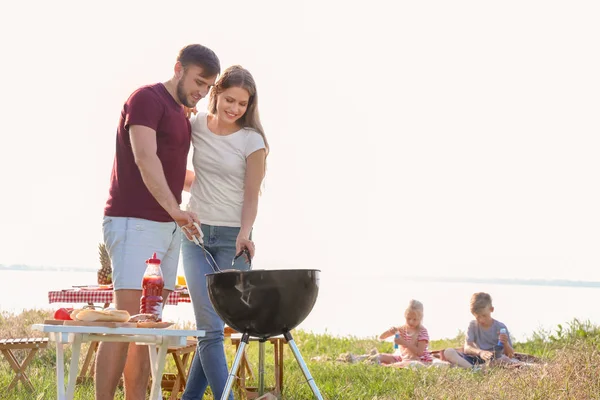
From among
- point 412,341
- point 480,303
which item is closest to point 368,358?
point 412,341

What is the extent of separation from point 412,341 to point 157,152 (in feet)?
14.4

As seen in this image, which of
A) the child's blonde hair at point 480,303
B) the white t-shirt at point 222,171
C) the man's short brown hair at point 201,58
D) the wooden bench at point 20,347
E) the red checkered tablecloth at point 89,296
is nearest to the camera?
the man's short brown hair at point 201,58

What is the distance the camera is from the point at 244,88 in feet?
12.4

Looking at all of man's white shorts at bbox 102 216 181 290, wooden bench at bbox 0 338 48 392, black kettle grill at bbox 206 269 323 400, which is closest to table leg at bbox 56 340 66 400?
man's white shorts at bbox 102 216 181 290

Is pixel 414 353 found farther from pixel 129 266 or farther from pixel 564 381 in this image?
pixel 129 266

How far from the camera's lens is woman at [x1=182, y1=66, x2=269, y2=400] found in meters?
3.79

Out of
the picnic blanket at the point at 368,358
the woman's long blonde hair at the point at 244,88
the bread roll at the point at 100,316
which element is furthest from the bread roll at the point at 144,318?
the picnic blanket at the point at 368,358

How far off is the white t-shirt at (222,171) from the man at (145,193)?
22 centimetres

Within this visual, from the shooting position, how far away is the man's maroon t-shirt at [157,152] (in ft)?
11.1

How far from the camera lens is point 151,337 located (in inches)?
117

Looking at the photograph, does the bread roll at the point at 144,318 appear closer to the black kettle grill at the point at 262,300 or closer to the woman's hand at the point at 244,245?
the black kettle grill at the point at 262,300

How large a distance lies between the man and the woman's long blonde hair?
21 centimetres

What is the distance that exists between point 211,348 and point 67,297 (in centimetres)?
182

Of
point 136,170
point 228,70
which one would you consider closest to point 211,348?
point 136,170
